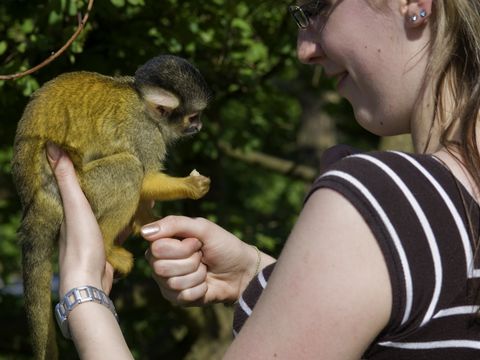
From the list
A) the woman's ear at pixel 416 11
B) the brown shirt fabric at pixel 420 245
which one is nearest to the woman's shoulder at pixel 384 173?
the brown shirt fabric at pixel 420 245

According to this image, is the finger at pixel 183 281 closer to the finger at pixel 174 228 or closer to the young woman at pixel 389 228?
the finger at pixel 174 228

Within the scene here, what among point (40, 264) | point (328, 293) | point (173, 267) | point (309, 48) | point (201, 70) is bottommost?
point (40, 264)

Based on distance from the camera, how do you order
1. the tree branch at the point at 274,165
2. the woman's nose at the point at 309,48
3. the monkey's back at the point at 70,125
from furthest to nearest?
1. the tree branch at the point at 274,165
2. the monkey's back at the point at 70,125
3. the woman's nose at the point at 309,48

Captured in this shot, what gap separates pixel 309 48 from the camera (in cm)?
171

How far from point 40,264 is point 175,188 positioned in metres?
0.42

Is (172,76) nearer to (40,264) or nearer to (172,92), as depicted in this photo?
(172,92)

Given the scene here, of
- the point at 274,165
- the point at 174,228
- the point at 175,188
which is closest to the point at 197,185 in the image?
the point at 175,188

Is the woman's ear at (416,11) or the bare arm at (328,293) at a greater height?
the woman's ear at (416,11)

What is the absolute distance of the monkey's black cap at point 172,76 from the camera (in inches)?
89.8

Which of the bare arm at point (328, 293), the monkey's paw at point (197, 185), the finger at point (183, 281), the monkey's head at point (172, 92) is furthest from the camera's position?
the monkey's head at point (172, 92)

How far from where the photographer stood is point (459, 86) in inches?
56.1

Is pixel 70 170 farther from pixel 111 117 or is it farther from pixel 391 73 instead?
pixel 391 73

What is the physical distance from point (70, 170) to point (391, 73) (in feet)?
2.64

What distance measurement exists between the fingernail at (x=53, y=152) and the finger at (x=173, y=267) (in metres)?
0.36
